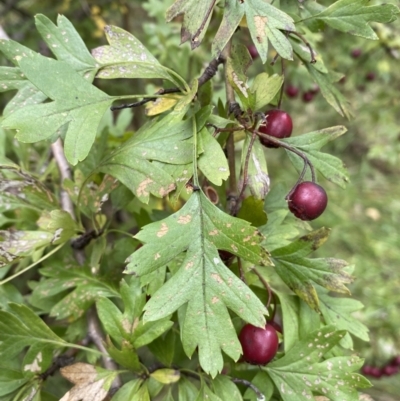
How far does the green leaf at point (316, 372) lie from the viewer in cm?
81

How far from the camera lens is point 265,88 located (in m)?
0.79

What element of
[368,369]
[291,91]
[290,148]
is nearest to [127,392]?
[290,148]

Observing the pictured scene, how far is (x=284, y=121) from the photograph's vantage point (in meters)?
0.86

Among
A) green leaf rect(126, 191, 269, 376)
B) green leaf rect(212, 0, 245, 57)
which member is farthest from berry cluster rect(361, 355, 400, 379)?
green leaf rect(212, 0, 245, 57)

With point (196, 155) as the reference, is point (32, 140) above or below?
above

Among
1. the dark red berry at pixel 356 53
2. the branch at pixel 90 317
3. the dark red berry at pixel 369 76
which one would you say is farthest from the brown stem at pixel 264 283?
the dark red berry at pixel 369 76

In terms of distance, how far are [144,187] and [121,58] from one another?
0.24m

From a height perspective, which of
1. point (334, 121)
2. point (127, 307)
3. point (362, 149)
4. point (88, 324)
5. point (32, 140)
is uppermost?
point (32, 140)

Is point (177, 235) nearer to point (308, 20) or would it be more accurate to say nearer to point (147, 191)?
point (147, 191)

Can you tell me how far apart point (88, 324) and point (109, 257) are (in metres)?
0.15

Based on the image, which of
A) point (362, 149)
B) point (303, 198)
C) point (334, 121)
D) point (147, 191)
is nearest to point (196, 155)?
point (147, 191)

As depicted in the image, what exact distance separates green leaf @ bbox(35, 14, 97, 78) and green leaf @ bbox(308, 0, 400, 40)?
446mm

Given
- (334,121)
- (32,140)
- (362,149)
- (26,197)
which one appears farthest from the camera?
(362,149)

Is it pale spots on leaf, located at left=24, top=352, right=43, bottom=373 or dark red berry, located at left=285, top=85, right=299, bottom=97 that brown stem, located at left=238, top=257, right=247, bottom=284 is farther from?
dark red berry, located at left=285, top=85, right=299, bottom=97
